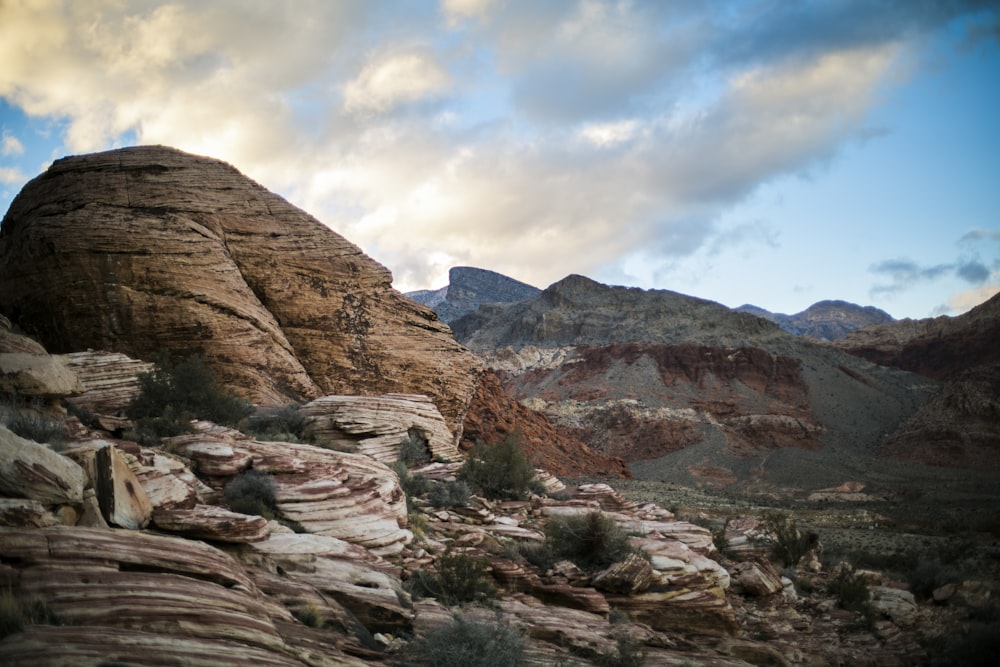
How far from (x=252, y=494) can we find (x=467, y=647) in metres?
4.43

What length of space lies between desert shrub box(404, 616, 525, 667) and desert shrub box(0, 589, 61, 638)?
3.48 m

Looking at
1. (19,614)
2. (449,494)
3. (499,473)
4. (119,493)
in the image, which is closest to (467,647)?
(19,614)

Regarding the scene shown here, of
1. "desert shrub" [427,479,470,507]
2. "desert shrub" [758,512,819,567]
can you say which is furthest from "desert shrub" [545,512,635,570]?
"desert shrub" [758,512,819,567]

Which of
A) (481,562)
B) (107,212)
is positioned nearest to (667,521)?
(481,562)

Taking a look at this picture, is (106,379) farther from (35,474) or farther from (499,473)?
(499,473)

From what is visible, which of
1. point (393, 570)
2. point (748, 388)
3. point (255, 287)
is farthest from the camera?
point (748, 388)

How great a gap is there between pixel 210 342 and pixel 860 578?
17.3 m

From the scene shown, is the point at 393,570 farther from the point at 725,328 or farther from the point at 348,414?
the point at 725,328

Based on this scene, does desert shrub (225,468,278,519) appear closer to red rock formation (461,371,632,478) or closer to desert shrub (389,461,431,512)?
desert shrub (389,461,431,512)

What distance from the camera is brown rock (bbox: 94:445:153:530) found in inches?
268

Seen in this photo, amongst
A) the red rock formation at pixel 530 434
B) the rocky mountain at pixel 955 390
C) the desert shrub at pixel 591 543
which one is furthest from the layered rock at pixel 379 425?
the rocky mountain at pixel 955 390

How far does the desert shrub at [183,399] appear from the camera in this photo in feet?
41.5

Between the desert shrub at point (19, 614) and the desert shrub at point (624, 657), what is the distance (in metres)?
6.58

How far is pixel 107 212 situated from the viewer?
1695 centimetres
